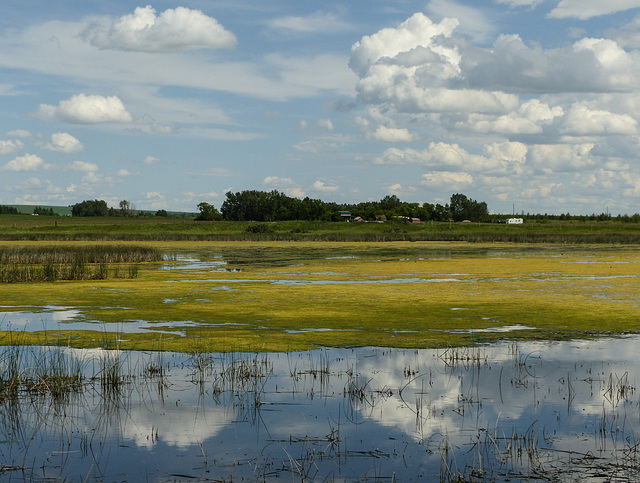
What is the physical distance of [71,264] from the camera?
105 ft

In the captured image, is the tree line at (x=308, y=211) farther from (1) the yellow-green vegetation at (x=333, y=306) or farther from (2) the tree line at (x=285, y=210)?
(1) the yellow-green vegetation at (x=333, y=306)

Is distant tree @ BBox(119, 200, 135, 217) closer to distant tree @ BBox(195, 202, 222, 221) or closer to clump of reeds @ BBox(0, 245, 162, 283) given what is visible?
distant tree @ BBox(195, 202, 222, 221)

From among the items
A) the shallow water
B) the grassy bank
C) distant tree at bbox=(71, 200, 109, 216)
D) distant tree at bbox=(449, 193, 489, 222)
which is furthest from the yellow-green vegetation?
distant tree at bbox=(71, 200, 109, 216)

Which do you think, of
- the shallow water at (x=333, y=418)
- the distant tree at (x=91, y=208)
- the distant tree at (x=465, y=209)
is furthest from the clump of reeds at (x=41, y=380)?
the distant tree at (x=91, y=208)

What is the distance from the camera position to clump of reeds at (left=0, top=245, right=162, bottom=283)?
93.0 ft

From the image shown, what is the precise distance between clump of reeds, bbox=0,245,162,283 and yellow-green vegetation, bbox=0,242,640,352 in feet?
4.18

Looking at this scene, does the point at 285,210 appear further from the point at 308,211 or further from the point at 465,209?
the point at 465,209

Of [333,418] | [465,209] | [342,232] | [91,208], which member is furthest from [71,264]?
[91,208]

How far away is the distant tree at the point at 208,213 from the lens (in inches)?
5315

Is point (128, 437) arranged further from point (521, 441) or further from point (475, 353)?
point (475, 353)

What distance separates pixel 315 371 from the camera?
1105cm

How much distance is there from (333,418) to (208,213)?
133 meters

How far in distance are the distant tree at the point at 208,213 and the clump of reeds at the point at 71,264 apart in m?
90.9

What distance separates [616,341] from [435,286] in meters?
11.6
